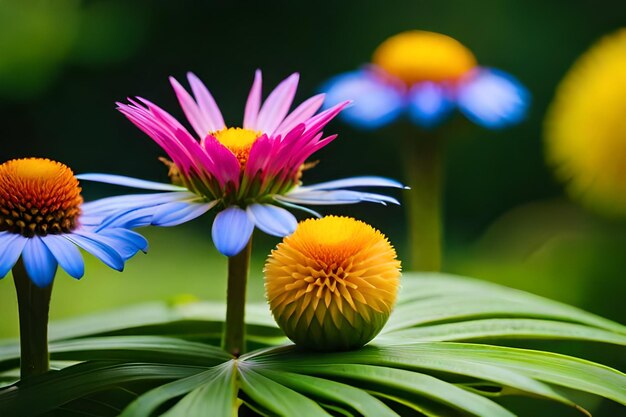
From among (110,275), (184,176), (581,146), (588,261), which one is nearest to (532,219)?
(588,261)

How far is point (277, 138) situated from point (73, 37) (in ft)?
3.54

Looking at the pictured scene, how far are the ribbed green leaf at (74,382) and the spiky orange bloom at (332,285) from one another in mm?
44

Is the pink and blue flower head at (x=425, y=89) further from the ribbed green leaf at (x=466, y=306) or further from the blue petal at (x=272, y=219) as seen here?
the blue petal at (x=272, y=219)

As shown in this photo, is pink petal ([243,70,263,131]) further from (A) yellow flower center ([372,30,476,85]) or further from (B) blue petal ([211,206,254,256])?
(A) yellow flower center ([372,30,476,85])

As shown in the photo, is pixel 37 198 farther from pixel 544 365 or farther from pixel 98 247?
pixel 544 365

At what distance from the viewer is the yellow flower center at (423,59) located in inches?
30.4

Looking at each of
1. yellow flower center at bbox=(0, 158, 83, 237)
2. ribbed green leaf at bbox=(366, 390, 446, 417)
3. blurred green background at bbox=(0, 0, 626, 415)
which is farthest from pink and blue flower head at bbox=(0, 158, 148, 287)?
blurred green background at bbox=(0, 0, 626, 415)

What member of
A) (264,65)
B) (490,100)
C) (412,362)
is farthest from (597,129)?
(264,65)

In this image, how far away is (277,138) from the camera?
318 millimetres

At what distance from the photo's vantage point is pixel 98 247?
1.02 ft

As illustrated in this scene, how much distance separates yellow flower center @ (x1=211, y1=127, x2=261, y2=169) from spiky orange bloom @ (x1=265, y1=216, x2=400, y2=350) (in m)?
0.04

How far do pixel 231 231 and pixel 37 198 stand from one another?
0.08m

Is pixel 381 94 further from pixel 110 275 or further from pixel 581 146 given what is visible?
pixel 110 275

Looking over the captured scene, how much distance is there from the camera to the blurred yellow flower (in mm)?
668
